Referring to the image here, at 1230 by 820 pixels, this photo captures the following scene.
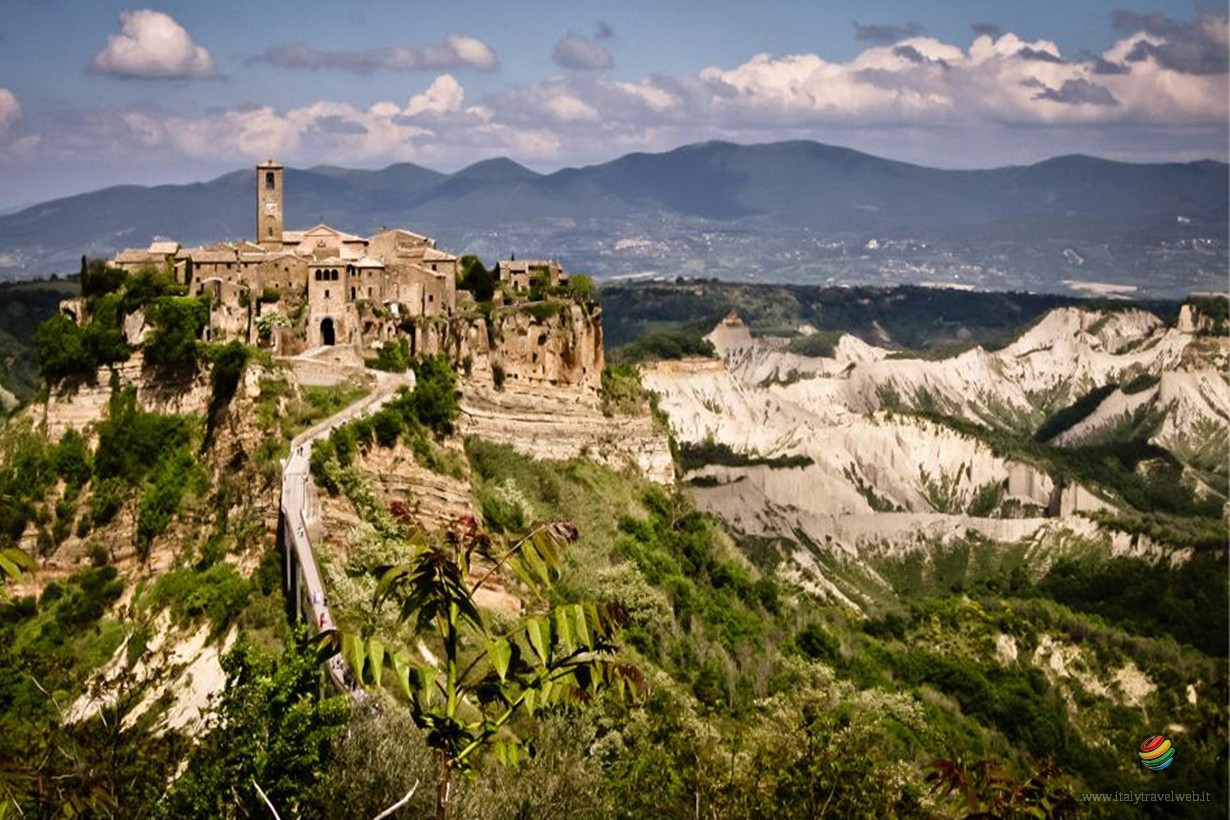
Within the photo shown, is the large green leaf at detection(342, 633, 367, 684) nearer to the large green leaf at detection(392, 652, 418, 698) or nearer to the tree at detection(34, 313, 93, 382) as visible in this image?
the large green leaf at detection(392, 652, 418, 698)

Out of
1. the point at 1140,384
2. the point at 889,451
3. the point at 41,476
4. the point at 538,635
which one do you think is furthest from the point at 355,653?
the point at 1140,384

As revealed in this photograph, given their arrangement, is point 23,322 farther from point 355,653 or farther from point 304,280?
point 355,653

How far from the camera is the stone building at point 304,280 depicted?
43.6 metres

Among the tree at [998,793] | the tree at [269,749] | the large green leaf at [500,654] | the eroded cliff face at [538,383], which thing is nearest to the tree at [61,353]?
the eroded cliff face at [538,383]

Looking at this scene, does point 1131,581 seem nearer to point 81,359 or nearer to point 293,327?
point 293,327

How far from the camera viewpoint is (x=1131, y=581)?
3479 inches

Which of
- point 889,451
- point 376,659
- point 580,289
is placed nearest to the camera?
point 376,659

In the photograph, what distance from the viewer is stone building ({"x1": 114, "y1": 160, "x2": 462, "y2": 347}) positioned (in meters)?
43.6

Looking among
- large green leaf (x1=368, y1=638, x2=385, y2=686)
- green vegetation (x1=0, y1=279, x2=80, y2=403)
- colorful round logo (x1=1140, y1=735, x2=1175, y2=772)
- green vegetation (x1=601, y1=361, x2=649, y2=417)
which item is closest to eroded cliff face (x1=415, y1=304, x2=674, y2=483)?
green vegetation (x1=601, y1=361, x2=649, y2=417)

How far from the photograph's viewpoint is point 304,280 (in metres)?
45.3

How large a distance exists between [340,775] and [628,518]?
37122 millimetres

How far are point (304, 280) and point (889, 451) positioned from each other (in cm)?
8971

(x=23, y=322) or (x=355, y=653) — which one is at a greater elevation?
(x=355, y=653)

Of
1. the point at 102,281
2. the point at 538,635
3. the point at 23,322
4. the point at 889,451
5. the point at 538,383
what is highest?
the point at 102,281
